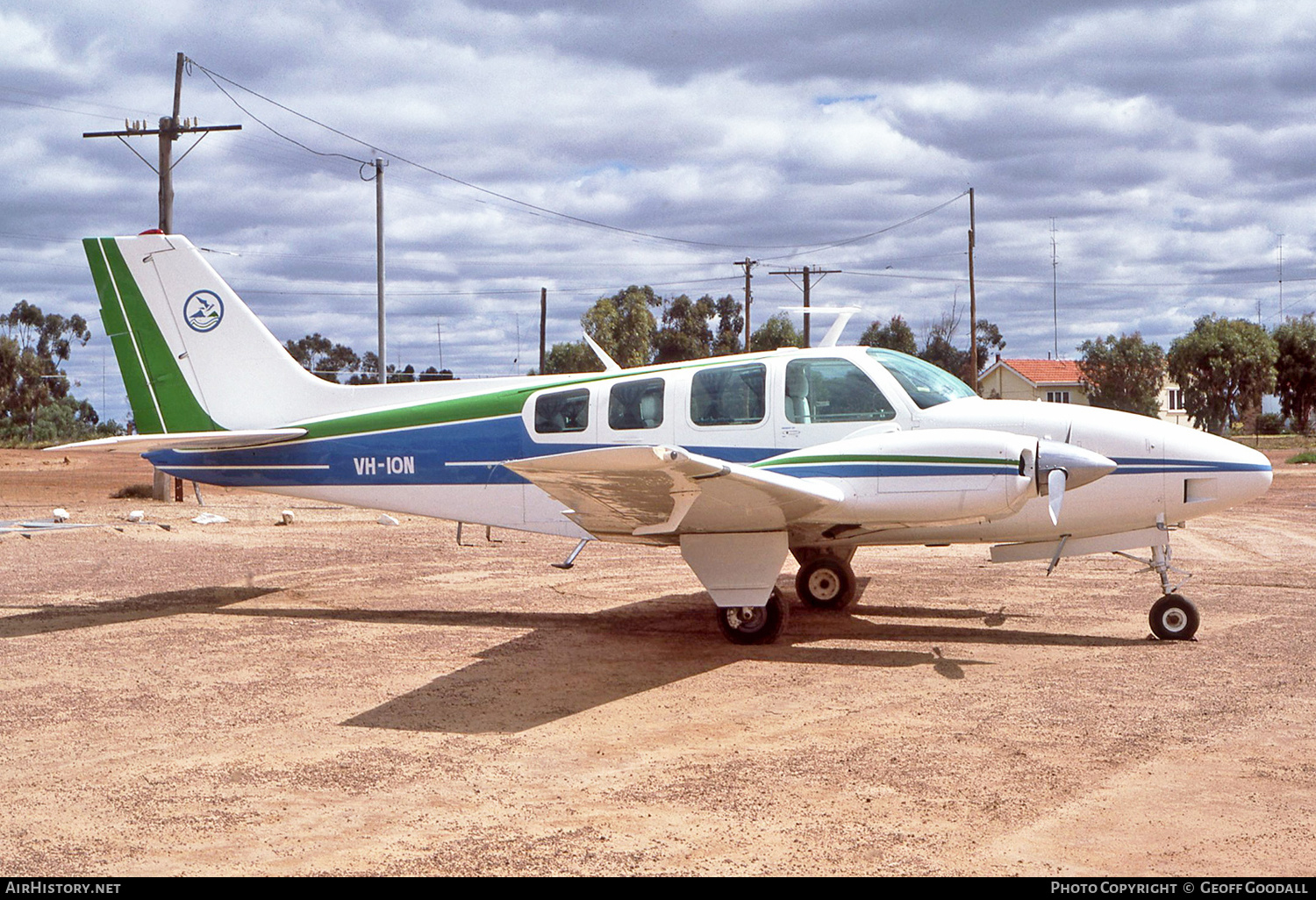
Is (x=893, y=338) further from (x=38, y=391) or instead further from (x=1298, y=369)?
(x=38, y=391)

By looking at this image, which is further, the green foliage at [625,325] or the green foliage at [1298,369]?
the green foliage at [1298,369]

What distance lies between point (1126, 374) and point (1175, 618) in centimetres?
5999

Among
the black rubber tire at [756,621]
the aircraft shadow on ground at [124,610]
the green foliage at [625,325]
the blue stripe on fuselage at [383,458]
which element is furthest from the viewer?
the green foliage at [625,325]

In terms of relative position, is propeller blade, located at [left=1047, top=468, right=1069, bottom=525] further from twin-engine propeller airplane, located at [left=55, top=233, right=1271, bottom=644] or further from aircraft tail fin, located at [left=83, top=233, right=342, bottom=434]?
aircraft tail fin, located at [left=83, top=233, right=342, bottom=434]

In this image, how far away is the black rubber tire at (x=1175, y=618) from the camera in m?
9.15

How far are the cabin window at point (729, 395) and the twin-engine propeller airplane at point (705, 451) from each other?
0.06 ft

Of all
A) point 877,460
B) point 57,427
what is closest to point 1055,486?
point 877,460

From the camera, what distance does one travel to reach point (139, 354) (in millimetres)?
12148

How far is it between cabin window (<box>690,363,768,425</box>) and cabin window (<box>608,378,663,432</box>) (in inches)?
13.3

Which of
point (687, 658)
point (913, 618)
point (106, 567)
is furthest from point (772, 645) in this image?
point (106, 567)

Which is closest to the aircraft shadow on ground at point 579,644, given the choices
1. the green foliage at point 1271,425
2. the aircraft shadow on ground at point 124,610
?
the aircraft shadow on ground at point 124,610

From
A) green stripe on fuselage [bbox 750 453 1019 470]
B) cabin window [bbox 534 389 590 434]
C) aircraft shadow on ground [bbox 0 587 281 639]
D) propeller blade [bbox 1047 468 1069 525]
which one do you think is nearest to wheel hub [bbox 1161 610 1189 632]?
propeller blade [bbox 1047 468 1069 525]

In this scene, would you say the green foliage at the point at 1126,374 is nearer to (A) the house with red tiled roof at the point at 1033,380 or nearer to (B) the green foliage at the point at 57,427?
(A) the house with red tiled roof at the point at 1033,380

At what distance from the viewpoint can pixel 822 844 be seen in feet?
15.4
